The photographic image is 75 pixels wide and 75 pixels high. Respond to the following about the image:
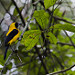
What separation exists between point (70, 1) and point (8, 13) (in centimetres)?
136

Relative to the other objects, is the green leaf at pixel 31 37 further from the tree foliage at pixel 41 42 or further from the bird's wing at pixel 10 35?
the bird's wing at pixel 10 35

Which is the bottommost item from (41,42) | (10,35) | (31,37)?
(31,37)

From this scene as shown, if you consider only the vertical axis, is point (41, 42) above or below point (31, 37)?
above

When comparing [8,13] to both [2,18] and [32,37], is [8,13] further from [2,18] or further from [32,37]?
[32,37]

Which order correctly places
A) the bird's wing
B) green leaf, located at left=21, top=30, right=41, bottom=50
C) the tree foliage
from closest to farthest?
1. green leaf, located at left=21, top=30, right=41, bottom=50
2. the tree foliage
3. the bird's wing

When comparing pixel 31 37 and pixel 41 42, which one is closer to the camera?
pixel 31 37

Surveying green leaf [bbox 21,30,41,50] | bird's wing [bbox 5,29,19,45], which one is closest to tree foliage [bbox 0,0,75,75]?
green leaf [bbox 21,30,41,50]

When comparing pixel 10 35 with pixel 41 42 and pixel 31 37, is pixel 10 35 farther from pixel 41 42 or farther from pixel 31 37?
pixel 31 37

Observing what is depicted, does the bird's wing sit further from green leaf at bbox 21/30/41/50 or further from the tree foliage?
green leaf at bbox 21/30/41/50

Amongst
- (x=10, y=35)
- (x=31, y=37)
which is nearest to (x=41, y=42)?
(x=10, y=35)

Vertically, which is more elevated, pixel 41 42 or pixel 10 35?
pixel 10 35

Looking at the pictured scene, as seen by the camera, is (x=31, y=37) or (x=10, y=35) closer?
(x=31, y=37)

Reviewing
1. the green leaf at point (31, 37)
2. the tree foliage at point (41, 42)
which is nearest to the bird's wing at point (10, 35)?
the tree foliage at point (41, 42)

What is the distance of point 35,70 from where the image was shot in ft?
7.48
